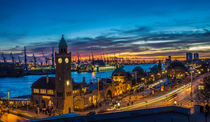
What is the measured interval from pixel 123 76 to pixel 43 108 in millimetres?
42838

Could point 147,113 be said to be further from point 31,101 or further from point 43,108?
point 31,101

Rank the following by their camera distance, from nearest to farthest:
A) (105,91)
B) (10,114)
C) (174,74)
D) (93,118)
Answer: (93,118) < (10,114) < (105,91) < (174,74)

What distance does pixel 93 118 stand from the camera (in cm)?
1559

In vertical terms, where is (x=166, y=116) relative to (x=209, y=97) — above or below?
above

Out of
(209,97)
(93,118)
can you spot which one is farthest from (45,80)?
(209,97)

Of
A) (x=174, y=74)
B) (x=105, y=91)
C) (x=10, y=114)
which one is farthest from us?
(x=174, y=74)

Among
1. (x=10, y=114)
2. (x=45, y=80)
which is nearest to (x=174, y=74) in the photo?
(x=45, y=80)

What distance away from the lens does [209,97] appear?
159 ft

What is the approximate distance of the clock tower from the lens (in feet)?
133

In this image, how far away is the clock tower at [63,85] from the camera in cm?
4062

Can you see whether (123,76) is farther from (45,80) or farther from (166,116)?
(166,116)

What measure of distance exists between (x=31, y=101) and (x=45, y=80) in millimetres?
6282

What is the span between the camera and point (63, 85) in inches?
1613

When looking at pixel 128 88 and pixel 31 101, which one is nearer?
pixel 31 101
